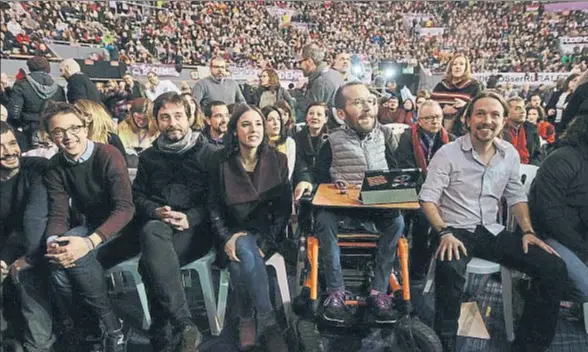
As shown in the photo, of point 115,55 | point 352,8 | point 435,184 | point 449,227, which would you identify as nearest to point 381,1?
point 352,8

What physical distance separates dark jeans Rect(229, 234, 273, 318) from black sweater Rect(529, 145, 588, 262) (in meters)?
1.18

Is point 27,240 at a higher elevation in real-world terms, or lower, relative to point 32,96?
lower

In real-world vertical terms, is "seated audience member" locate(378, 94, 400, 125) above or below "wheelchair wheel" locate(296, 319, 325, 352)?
above

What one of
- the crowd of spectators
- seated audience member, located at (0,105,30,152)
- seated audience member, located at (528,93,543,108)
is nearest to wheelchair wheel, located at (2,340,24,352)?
seated audience member, located at (0,105,30,152)

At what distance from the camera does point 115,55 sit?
6.49 ft

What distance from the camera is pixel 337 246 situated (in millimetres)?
1692

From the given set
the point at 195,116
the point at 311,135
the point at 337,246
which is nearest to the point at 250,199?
the point at 337,246

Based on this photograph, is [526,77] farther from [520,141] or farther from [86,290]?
[86,290]

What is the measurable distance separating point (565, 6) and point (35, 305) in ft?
8.39

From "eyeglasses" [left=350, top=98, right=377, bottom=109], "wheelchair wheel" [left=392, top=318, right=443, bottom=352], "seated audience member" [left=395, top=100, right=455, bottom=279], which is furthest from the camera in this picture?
"seated audience member" [left=395, top=100, right=455, bottom=279]

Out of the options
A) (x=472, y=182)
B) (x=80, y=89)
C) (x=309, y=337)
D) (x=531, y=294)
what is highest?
(x=80, y=89)

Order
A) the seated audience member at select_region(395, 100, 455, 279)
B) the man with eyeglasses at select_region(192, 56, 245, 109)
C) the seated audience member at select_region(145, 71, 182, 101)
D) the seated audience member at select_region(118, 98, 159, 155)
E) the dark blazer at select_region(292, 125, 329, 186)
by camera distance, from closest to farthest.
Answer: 1. the seated audience member at select_region(395, 100, 455, 279)
2. the seated audience member at select_region(145, 71, 182, 101)
3. the man with eyeglasses at select_region(192, 56, 245, 109)
4. the dark blazer at select_region(292, 125, 329, 186)
5. the seated audience member at select_region(118, 98, 159, 155)

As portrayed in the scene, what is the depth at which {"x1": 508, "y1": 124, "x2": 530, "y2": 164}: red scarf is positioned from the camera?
222cm

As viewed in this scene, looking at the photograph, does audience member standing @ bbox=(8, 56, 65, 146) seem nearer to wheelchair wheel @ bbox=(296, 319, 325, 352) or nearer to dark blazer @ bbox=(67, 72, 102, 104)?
dark blazer @ bbox=(67, 72, 102, 104)
